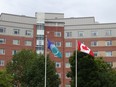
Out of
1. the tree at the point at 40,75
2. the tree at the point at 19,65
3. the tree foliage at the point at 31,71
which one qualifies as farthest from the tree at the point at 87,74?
the tree at the point at 19,65

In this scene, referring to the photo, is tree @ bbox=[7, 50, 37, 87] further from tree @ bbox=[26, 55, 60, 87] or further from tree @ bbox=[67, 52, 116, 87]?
tree @ bbox=[67, 52, 116, 87]

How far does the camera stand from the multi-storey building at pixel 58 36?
112438mm

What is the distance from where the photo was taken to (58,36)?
11500cm

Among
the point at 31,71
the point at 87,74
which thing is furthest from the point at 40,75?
the point at 87,74

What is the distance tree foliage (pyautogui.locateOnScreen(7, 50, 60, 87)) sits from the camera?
249 ft

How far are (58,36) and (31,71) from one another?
39.2 meters

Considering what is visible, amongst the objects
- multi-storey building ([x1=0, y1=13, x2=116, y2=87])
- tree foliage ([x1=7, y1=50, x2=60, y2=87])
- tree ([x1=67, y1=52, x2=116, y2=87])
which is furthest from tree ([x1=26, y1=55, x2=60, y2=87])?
multi-storey building ([x1=0, y1=13, x2=116, y2=87])

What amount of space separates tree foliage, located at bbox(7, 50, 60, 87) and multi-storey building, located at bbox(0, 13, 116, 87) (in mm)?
25501

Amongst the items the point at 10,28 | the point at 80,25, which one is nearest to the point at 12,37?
the point at 10,28

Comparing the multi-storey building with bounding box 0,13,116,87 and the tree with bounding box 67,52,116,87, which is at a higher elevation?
the multi-storey building with bounding box 0,13,116,87

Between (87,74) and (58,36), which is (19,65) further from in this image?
(58,36)

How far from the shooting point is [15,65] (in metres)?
86.4

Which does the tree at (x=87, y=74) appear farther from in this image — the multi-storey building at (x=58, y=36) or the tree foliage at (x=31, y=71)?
the multi-storey building at (x=58, y=36)

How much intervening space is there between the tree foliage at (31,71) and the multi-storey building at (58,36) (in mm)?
25501
